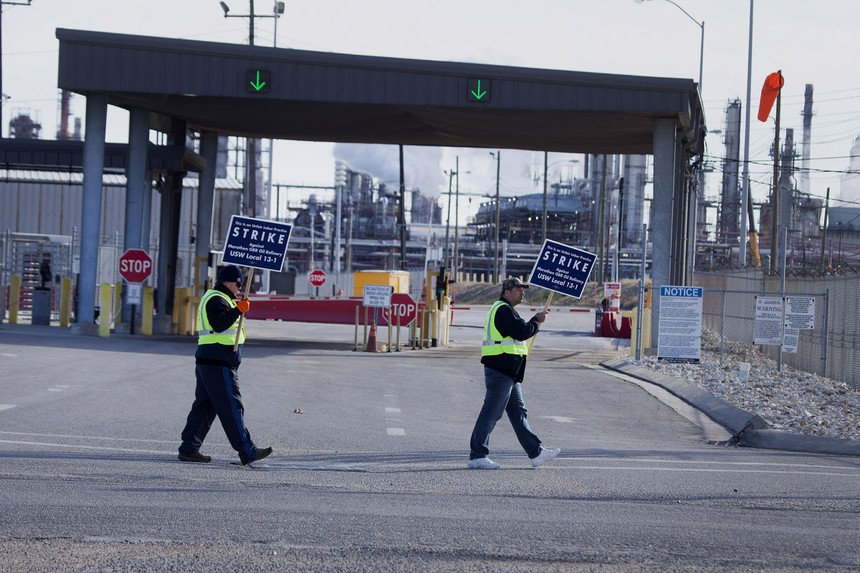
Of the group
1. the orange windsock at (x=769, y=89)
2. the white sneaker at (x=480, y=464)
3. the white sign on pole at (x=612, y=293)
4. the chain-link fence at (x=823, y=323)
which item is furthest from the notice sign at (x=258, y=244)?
the white sign on pole at (x=612, y=293)

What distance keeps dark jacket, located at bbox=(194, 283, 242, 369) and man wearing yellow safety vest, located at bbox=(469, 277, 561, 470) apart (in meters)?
2.45

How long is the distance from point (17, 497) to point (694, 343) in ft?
56.0

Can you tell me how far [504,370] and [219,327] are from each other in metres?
2.80

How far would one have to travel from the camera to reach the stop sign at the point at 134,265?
2691cm

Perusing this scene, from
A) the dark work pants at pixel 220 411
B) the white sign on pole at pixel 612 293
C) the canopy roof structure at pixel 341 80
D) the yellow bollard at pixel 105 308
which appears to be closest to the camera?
the dark work pants at pixel 220 411

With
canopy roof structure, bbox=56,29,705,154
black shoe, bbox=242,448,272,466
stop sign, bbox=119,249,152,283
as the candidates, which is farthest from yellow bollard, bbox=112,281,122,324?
black shoe, bbox=242,448,272,466

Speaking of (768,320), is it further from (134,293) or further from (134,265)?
(134,293)

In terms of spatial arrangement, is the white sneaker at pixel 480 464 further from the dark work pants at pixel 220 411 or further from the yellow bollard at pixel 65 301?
the yellow bollard at pixel 65 301

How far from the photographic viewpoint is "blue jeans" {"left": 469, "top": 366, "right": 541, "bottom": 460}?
11008 millimetres

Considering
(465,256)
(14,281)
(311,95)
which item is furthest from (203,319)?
(465,256)

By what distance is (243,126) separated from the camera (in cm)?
3325

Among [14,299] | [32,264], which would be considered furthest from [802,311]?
[32,264]

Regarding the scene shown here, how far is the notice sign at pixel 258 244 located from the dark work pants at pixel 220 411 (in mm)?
2968

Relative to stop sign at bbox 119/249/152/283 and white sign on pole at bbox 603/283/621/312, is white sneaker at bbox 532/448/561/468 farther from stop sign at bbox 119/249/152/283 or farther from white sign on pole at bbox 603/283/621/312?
white sign on pole at bbox 603/283/621/312
